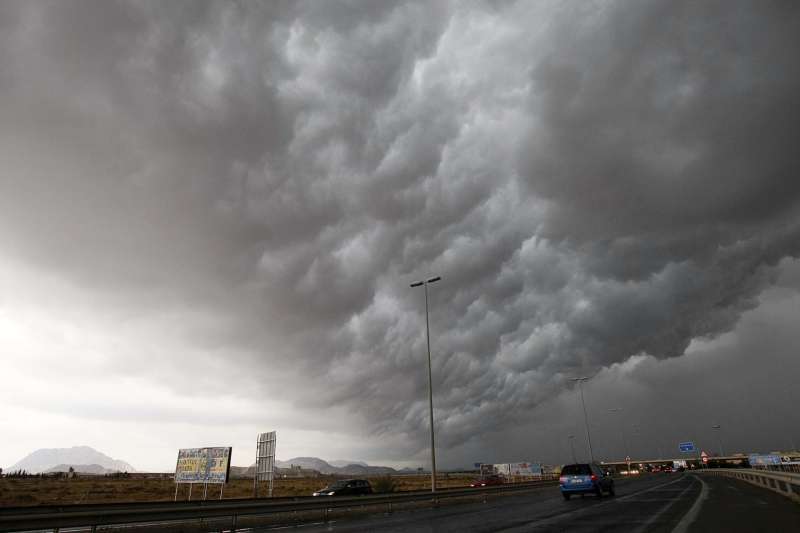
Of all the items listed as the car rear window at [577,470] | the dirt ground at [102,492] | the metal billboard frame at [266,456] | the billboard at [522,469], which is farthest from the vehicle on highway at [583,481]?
the billboard at [522,469]

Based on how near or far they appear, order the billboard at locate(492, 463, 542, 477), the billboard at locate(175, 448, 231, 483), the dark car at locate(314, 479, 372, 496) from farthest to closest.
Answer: the billboard at locate(492, 463, 542, 477)
the billboard at locate(175, 448, 231, 483)
the dark car at locate(314, 479, 372, 496)

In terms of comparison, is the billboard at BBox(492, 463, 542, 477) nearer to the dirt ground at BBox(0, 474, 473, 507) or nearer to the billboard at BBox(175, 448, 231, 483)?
the dirt ground at BBox(0, 474, 473, 507)

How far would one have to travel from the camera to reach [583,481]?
26031mm

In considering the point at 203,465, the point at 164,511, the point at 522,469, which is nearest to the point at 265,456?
the point at 203,465

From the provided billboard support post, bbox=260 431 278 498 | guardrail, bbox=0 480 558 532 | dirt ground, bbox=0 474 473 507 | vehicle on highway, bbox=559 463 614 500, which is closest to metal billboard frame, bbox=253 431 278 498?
billboard support post, bbox=260 431 278 498

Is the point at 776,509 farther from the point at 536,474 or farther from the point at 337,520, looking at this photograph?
the point at 536,474

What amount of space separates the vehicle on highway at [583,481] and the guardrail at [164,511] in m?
7.64

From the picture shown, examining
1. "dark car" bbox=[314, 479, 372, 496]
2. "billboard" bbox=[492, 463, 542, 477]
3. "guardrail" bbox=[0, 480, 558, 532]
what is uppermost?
"guardrail" bbox=[0, 480, 558, 532]

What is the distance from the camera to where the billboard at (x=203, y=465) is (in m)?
32.2

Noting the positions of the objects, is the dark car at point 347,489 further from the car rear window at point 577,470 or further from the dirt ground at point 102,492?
the dirt ground at point 102,492

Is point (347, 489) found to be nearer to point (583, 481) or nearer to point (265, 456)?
point (265, 456)

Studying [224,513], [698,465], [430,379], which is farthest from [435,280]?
[698,465]

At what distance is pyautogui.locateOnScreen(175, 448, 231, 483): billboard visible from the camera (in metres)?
32.2

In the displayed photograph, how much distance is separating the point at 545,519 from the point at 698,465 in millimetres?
215152
